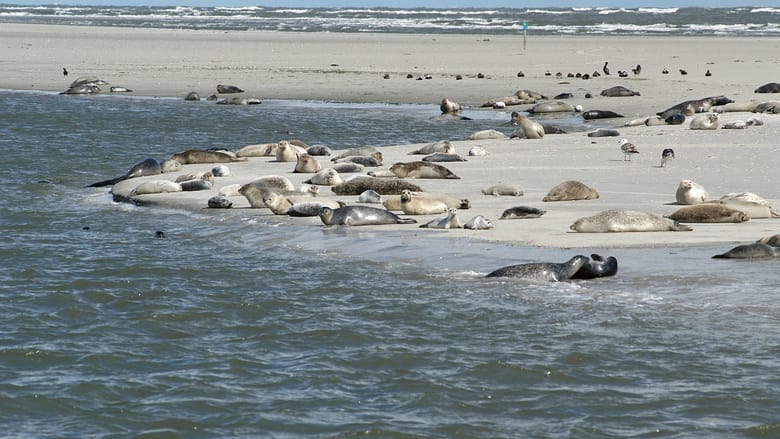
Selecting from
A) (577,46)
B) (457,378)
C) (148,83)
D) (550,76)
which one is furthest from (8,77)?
(457,378)

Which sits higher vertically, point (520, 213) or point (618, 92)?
point (520, 213)

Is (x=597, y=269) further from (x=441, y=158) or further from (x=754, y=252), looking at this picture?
(x=441, y=158)

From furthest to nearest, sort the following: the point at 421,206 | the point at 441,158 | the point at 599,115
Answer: the point at 599,115 → the point at 441,158 → the point at 421,206

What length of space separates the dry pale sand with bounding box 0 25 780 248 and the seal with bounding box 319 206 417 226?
32 centimetres

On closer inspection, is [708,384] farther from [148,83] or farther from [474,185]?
[148,83]

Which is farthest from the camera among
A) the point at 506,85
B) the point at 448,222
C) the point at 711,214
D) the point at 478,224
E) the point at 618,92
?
the point at 506,85

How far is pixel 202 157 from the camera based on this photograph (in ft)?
44.8

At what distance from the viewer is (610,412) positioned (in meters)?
5.09

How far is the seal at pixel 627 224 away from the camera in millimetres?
8758

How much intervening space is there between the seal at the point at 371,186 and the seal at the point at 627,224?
7.87 feet

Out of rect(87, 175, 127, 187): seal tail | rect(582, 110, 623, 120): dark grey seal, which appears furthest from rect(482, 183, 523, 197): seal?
rect(582, 110, 623, 120): dark grey seal

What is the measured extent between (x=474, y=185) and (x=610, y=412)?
6.32 metres

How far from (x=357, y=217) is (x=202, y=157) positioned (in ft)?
14.8

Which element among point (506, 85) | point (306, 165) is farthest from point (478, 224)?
point (506, 85)
